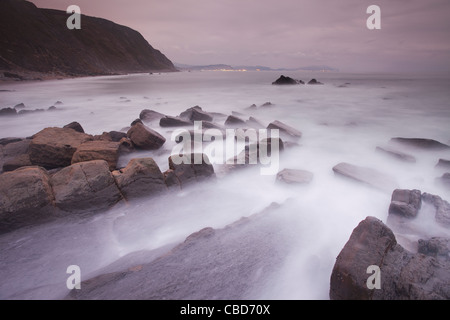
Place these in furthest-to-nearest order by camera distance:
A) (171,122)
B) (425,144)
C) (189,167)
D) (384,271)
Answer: (171,122) < (425,144) < (189,167) < (384,271)

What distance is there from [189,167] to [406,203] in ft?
10.4

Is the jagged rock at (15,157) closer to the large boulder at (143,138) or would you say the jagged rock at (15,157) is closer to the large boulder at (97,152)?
the large boulder at (97,152)

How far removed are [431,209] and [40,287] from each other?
4672mm

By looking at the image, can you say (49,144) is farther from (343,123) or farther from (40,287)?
(343,123)

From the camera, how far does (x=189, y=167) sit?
12.4ft

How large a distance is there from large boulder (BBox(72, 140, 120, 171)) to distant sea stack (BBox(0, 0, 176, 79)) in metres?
35.7

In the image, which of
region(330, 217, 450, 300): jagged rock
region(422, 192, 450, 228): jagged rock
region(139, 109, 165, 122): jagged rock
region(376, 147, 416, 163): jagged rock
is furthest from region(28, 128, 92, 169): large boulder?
region(376, 147, 416, 163): jagged rock

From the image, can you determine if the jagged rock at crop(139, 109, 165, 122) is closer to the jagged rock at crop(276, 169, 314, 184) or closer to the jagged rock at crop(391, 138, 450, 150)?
the jagged rock at crop(276, 169, 314, 184)

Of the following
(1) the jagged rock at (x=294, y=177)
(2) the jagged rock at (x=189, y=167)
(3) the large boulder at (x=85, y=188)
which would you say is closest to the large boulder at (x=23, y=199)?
(3) the large boulder at (x=85, y=188)

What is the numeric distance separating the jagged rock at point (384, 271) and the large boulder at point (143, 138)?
14.7 feet

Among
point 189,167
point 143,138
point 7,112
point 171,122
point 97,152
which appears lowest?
point 189,167

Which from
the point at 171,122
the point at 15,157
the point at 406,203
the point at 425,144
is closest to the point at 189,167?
the point at 406,203

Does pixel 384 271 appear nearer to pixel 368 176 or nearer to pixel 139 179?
pixel 368 176

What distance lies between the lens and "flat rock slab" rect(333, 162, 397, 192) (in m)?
3.88
